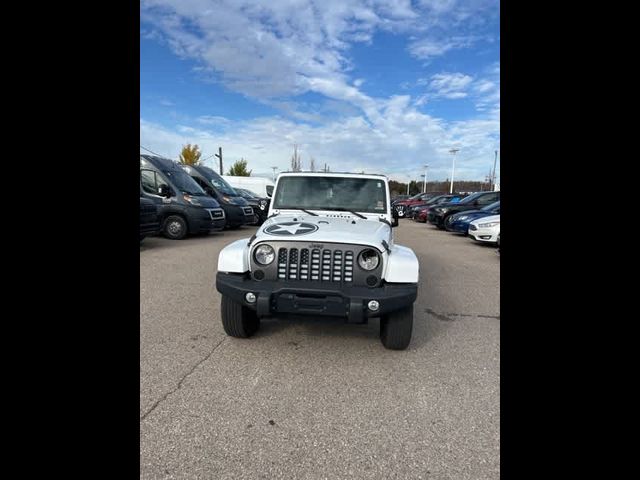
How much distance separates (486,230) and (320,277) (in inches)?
330

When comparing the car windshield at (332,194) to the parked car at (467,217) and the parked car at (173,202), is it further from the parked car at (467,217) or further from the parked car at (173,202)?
the parked car at (467,217)

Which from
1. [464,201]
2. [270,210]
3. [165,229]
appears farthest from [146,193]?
[464,201]

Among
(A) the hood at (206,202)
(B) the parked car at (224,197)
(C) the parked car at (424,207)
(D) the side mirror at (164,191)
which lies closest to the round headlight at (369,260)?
(A) the hood at (206,202)

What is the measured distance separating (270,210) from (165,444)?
2791 mm

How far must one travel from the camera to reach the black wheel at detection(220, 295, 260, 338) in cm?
325

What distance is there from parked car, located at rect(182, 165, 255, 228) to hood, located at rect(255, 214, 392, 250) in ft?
31.2

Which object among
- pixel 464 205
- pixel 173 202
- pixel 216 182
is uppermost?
pixel 216 182

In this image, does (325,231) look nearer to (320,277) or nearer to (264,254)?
(320,277)

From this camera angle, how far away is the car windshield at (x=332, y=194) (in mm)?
4246

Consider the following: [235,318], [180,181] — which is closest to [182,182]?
[180,181]

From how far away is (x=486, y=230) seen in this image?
979 cm

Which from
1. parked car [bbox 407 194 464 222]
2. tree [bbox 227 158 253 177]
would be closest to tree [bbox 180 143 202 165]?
tree [bbox 227 158 253 177]

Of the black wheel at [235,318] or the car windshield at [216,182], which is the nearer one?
the black wheel at [235,318]
